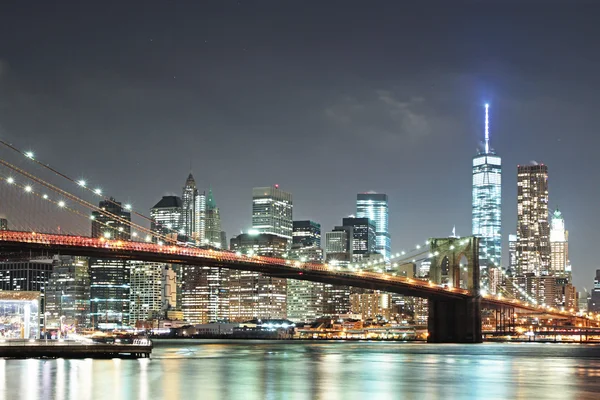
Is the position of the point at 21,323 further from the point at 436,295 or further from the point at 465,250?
the point at 465,250

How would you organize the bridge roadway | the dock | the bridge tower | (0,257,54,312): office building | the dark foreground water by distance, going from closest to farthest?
the dark foreground water < the dock < the bridge roadway < the bridge tower < (0,257,54,312): office building

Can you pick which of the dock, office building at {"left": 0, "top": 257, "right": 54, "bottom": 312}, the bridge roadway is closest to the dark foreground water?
the dock

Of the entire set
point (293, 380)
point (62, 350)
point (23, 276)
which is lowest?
point (293, 380)

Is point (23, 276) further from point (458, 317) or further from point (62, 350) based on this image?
point (62, 350)

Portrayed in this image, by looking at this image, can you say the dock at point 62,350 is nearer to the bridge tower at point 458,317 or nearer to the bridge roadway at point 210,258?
the bridge roadway at point 210,258

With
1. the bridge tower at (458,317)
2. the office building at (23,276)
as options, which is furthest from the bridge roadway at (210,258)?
the office building at (23,276)

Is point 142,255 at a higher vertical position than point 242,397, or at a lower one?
higher

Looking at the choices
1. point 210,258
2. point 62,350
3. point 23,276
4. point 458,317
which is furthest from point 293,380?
point 23,276

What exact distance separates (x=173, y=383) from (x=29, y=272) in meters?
150

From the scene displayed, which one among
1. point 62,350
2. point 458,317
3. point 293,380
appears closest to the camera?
point 293,380

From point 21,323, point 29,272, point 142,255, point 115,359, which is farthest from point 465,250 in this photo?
point 29,272

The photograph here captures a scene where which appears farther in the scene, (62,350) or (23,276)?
(23,276)

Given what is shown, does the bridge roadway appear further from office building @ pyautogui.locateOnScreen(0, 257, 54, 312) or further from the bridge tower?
office building @ pyautogui.locateOnScreen(0, 257, 54, 312)

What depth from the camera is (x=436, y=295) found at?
346ft
